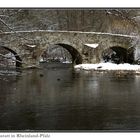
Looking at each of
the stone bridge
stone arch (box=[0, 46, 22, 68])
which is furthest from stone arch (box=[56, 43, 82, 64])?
stone arch (box=[0, 46, 22, 68])

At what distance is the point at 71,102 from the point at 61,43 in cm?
105

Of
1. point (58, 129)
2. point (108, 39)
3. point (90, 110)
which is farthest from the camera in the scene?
point (108, 39)

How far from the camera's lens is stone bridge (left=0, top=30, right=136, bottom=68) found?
12.7ft

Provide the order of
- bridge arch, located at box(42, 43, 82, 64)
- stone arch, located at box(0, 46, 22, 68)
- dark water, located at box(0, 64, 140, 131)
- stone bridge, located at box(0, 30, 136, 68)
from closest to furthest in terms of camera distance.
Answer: dark water, located at box(0, 64, 140, 131) → stone arch, located at box(0, 46, 22, 68) → stone bridge, located at box(0, 30, 136, 68) → bridge arch, located at box(42, 43, 82, 64)

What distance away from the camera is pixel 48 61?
170 inches

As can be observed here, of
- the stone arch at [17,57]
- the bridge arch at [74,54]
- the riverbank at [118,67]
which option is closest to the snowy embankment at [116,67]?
the riverbank at [118,67]

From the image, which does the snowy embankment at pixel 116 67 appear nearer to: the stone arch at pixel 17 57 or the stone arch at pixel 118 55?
the stone arch at pixel 118 55

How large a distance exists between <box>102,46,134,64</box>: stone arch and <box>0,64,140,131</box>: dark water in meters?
0.17

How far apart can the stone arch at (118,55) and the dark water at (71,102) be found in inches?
6.7

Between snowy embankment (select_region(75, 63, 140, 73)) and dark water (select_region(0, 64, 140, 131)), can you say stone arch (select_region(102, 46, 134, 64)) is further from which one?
dark water (select_region(0, 64, 140, 131))

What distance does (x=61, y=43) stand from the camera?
4.69 meters

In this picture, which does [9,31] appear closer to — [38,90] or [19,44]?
[19,44]
